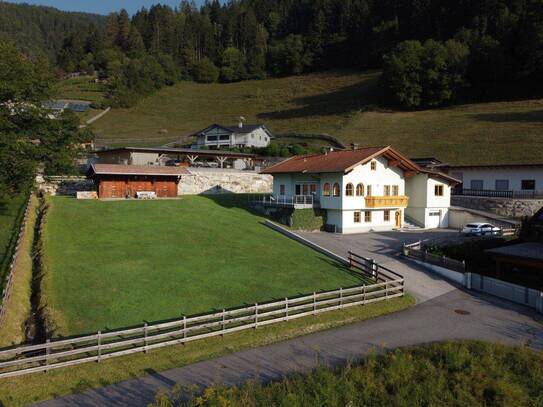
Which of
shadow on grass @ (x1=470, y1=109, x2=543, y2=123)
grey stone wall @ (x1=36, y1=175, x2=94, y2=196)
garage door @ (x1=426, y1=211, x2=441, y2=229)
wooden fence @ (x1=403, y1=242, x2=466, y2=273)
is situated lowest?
wooden fence @ (x1=403, y1=242, x2=466, y2=273)

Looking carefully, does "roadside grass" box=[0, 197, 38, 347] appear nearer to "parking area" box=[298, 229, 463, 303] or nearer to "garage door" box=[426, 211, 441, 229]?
"parking area" box=[298, 229, 463, 303]

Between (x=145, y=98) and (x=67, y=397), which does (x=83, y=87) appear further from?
(x=67, y=397)

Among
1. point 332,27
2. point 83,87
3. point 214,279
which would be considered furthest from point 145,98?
point 214,279

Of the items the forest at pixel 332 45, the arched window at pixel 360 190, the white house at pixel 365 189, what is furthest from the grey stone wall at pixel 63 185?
the forest at pixel 332 45

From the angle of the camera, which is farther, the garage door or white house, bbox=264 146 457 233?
the garage door

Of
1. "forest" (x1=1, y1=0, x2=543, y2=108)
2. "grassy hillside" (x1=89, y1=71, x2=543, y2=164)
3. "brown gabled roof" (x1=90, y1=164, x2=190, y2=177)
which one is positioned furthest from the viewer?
"forest" (x1=1, y1=0, x2=543, y2=108)

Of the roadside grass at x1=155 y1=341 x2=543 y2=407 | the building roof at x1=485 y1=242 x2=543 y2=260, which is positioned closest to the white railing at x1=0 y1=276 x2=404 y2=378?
the roadside grass at x1=155 y1=341 x2=543 y2=407

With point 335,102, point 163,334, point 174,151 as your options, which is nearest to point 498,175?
point 174,151

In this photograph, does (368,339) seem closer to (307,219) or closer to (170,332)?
(170,332)
